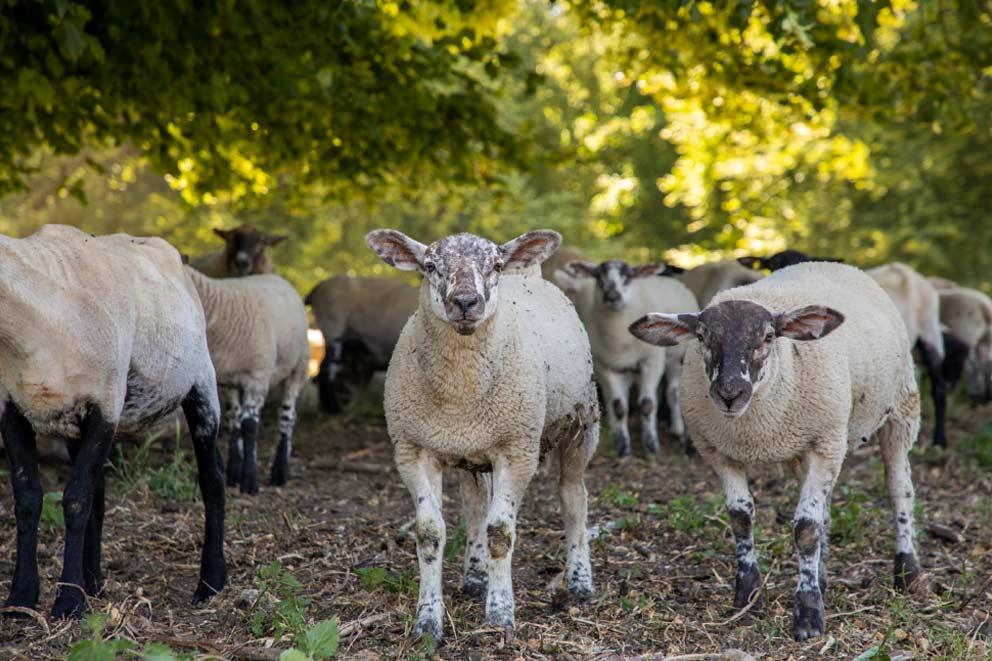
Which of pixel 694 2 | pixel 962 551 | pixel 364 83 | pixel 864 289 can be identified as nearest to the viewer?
pixel 864 289

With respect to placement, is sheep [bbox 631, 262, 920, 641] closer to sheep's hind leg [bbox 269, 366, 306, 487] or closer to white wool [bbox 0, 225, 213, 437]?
white wool [bbox 0, 225, 213, 437]

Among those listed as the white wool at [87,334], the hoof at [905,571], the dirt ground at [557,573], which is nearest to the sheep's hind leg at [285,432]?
the dirt ground at [557,573]

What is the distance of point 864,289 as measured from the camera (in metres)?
6.52

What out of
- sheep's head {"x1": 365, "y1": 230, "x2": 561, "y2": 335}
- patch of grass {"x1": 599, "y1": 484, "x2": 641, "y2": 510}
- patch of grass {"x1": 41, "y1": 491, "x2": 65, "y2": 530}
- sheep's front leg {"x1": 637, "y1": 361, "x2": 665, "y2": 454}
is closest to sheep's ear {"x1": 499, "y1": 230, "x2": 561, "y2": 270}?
sheep's head {"x1": 365, "y1": 230, "x2": 561, "y2": 335}

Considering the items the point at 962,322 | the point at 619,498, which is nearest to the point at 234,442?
the point at 619,498

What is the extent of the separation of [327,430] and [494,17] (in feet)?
15.0

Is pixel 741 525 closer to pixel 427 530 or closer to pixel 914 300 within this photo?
pixel 427 530

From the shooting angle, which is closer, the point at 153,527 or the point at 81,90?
the point at 153,527

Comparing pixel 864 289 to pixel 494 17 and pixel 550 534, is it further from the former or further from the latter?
pixel 494 17

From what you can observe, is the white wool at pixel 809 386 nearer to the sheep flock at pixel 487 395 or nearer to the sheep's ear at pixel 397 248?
the sheep flock at pixel 487 395

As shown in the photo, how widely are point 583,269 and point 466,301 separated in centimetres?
661

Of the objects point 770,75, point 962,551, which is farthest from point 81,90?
point 962,551

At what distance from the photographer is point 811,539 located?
5.41m

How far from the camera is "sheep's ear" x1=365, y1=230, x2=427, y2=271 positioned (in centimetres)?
527
